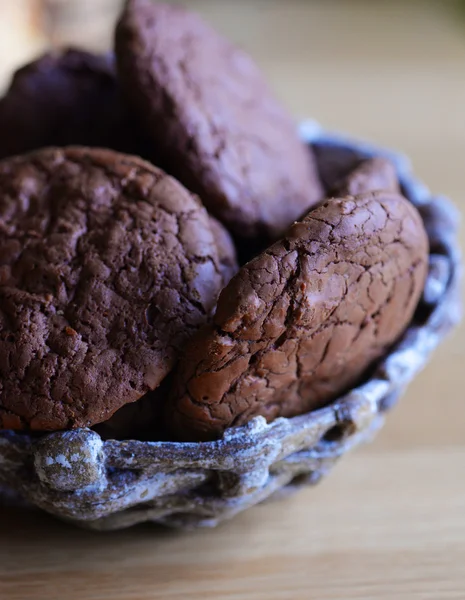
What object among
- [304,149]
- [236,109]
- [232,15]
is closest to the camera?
[236,109]

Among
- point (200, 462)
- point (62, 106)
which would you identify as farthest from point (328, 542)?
point (62, 106)

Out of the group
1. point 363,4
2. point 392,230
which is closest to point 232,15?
point 363,4

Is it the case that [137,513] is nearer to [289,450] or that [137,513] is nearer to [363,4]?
[289,450]

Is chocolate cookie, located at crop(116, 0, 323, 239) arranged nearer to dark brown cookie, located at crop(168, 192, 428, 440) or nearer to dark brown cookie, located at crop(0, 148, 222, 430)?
dark brown cookie, located at crop(0, 148, 222, 430)

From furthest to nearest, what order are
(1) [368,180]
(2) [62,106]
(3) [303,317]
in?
(2) [62,106] → (1) [368,180] → (3) [303,317]

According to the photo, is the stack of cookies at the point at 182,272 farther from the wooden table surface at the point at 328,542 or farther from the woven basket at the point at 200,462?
the wooden table surface at the point at 328,542

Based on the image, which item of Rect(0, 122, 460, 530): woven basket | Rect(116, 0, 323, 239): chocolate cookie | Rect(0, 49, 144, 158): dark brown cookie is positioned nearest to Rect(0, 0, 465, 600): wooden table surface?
→ Rect(0, 122, 460, 530): woven basket

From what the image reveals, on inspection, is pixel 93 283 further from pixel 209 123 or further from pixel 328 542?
pixel 328 542
